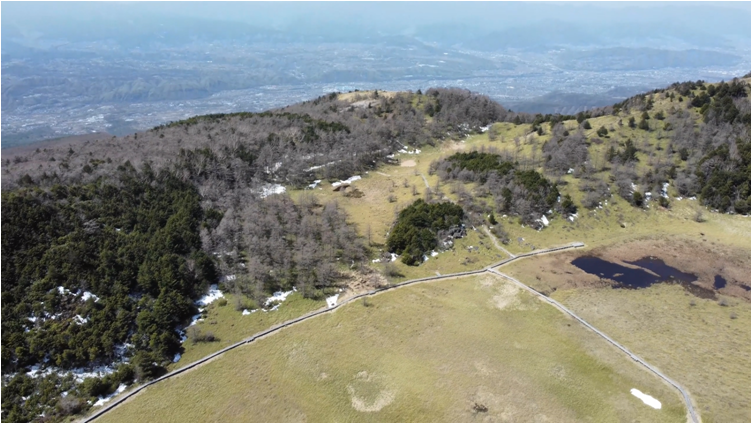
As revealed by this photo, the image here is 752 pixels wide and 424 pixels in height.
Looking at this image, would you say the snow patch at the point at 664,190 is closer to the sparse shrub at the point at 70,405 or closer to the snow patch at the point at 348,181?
the snow patch at the point at 348,181

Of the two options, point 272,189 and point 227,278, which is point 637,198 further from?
point 272,189

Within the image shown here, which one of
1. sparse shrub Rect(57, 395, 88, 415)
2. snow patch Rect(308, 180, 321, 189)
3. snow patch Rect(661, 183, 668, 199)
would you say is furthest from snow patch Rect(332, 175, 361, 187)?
sparse shrub Rect(57, 395, 88, 415)

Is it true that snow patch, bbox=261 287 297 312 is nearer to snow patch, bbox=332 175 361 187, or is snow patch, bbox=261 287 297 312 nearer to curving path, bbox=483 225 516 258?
curving path, bbox=483 225 516 258

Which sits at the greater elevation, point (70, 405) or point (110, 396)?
point (70, 405)

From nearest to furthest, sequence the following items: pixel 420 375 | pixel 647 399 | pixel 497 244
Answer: pixel 647 399 < pixel 420 375 < pixel 497 244

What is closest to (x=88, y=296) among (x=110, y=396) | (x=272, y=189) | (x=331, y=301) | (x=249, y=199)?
(x=110, y=396)

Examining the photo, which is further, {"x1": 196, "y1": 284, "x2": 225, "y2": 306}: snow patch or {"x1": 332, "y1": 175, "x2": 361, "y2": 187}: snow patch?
{"x1": 332, "y1": 175, "x2": 361, "y2": 187}: snow patch

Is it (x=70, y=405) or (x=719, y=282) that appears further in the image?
(x=719, y=282)
